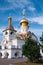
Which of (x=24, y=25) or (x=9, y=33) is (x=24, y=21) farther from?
(x=9, y=33)

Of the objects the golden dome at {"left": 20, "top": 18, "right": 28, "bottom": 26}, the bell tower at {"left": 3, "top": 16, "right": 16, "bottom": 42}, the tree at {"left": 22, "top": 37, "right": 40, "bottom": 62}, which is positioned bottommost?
the tree at {"left": 22, "top": 37, "right": 40, "bottom": 62}

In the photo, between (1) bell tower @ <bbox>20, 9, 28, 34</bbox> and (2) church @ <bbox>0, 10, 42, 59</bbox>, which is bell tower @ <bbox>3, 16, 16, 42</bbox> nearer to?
(2) church @ <bbox>0, 10, 42, 59</bbox>

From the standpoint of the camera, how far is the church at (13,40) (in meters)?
44.4

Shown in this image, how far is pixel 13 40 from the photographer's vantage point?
48312 mm

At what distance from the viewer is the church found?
44.4 m

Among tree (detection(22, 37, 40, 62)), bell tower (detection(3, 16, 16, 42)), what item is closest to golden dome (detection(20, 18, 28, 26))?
bell tower (detection(3, 16, 16, 42))

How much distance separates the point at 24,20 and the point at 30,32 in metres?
4.34

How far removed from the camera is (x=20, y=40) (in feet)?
154

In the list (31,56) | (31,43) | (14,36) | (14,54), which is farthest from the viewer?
(14,36)

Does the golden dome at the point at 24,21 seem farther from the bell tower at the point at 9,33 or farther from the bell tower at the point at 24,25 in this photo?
the bell tower at the point at 9,33

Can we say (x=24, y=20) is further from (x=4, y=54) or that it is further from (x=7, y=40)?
(x=4, y=54)

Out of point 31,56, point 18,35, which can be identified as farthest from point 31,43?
point 18,35

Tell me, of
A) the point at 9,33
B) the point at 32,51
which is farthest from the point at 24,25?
the point at 32,51

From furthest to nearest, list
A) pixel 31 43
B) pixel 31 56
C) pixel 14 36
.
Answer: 1. pixel 14 36
2. pixel 31 43
3. pixel 31 56
